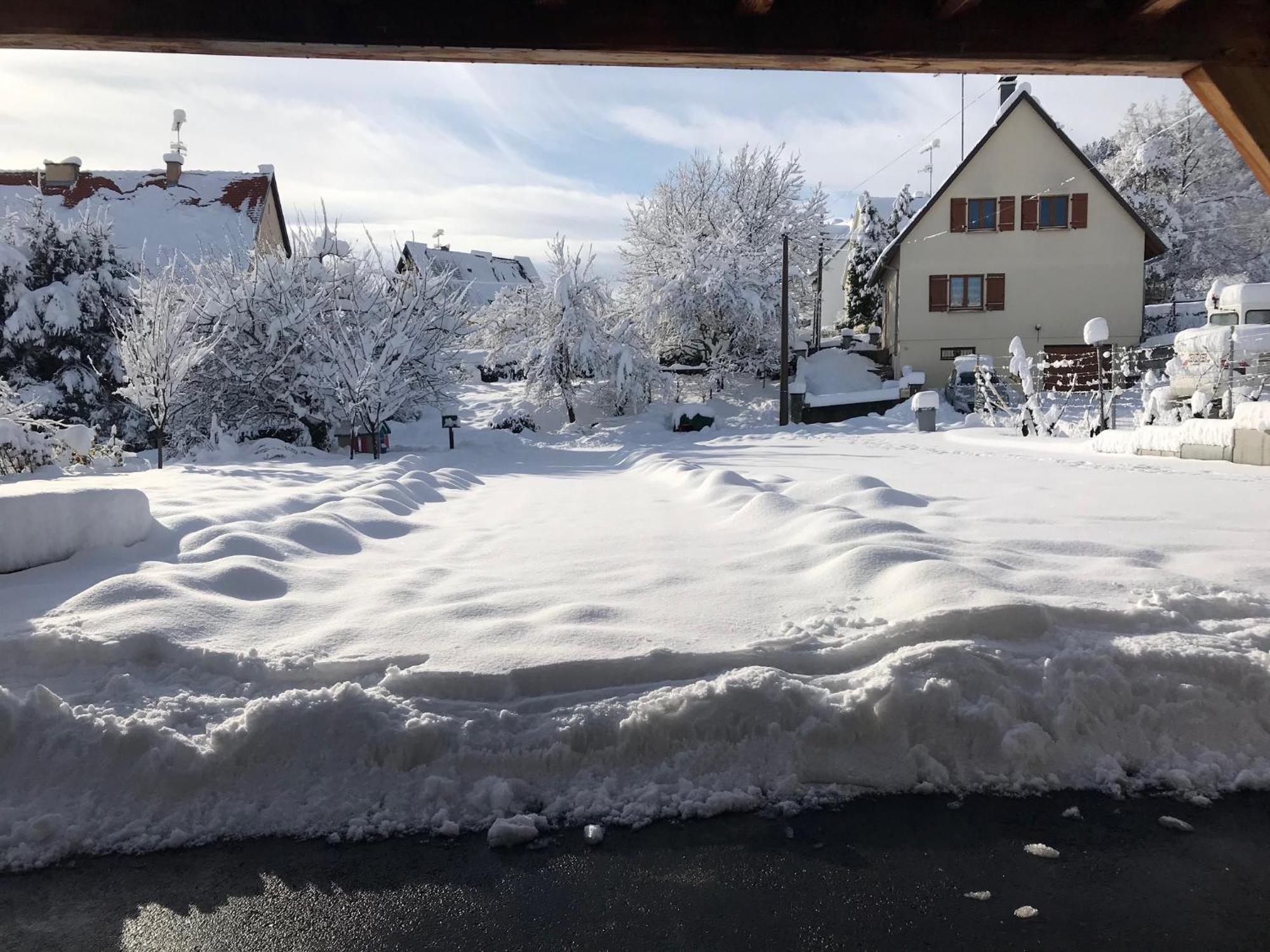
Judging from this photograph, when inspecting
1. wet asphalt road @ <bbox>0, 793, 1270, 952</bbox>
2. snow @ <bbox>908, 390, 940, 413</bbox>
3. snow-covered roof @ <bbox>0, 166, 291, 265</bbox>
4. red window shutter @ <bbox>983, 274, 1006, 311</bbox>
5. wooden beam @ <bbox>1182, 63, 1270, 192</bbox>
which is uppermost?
snow-covered roof @ <bbox>0, 166, 291, 265</bbox>

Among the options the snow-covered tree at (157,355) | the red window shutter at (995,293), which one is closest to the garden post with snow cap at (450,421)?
the snow-covered tree at (157,355)

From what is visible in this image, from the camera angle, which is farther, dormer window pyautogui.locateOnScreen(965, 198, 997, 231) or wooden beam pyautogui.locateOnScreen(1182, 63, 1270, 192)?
dormer window pyautogui.locateOnScreen(965, 198, 997, 231)

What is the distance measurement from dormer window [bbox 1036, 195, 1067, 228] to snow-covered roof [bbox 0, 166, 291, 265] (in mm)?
26886

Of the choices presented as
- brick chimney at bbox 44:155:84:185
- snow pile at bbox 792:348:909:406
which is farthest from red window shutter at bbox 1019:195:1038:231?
brick chimney at bbox 44:155:84:185

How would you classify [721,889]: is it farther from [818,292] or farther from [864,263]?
[864,263]

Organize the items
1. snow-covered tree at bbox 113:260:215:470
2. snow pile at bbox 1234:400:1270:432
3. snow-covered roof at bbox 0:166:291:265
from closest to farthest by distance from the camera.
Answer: snow pile at bbox 1234:400:1270:432 < snow-covered tree at bbox 113:260:215:470 < snow-covered roof at bbox 0:166:291:265

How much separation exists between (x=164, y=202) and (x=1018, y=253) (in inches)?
1221

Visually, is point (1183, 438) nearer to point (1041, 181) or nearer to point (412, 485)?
point (412, 485)

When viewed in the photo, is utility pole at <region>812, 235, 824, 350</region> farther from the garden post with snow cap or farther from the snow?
the garden post with snow cap

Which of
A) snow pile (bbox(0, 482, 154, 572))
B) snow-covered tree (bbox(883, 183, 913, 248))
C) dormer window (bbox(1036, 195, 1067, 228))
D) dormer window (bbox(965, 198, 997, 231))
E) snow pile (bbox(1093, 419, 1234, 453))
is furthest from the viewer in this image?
snow-covered tree (bbox(883, 183, 913, 248))

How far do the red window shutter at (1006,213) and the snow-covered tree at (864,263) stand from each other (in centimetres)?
1020

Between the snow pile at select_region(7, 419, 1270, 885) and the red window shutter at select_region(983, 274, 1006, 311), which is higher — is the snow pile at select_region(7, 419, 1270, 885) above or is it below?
below

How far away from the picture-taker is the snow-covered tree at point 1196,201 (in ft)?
108

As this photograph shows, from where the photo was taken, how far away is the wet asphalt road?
6.55ft
